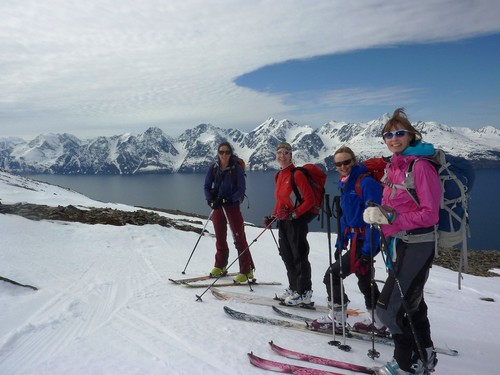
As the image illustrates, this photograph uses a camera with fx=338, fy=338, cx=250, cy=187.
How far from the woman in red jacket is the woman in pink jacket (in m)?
2.21

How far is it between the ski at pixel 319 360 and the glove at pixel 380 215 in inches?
72.6

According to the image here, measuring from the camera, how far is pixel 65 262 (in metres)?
8.93

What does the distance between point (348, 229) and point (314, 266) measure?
896 cm

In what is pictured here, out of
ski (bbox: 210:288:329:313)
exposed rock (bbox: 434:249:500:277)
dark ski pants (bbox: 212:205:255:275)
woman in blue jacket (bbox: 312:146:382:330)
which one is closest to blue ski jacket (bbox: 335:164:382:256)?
woman in blue jacket (bbox: 312:146:382:330)

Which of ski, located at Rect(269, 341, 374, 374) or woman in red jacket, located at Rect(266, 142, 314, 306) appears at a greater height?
woman in red jacket, located at Rect(266, 142, 314, 306)

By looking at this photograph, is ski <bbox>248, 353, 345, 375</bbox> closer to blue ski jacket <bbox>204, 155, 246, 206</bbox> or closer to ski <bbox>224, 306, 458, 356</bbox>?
ski <bbox>224, 306, 458, 356</bbox>

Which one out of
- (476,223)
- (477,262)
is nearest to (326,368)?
(477,262)

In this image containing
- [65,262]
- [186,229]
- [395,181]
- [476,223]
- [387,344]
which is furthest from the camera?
[476,223]

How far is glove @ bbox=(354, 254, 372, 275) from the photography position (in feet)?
16.2

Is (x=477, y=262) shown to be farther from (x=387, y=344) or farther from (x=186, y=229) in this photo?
(x=387, y=344)

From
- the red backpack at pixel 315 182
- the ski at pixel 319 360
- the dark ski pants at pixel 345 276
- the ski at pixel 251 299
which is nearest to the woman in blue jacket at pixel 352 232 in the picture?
the dark ski pants at pixel 345 276

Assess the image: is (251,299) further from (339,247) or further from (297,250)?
(339,247)

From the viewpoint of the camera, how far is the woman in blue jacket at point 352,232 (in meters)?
4.80

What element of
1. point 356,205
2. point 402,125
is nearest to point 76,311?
point 356,205
